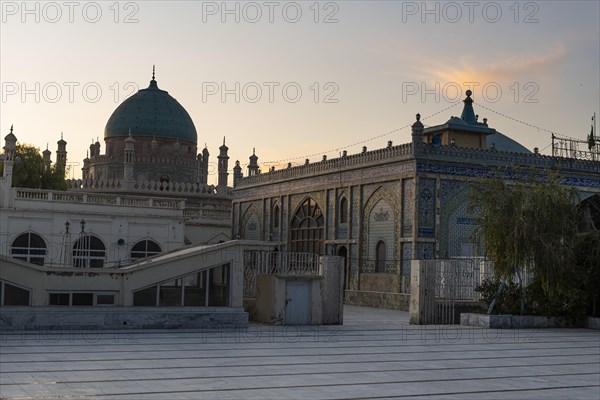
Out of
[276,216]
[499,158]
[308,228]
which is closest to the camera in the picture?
[499,158]

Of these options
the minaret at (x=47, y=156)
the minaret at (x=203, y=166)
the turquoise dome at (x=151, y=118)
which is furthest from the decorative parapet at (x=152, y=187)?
the turquoise dome at (x=151, y=118)

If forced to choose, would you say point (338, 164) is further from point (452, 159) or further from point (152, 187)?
point (152, 187)

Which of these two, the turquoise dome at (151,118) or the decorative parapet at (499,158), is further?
the turquoise dome at (151,118)

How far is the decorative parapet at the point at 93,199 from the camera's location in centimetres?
3897

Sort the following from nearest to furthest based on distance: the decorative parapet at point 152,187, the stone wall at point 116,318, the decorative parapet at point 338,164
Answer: the stone wall at point 116,318, the decorative parapet at point 338,164, the decorative parapet at point 152,187

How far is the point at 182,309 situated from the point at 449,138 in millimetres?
18642

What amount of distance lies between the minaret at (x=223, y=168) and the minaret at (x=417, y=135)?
3031 cm

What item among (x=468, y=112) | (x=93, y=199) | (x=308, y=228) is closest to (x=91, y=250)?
(x=93, y=199)

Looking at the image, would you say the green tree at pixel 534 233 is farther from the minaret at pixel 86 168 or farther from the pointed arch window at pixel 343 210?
the minaret at pixel 86 168

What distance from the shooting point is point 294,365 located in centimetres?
1352

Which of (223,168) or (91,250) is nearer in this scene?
(91,250)


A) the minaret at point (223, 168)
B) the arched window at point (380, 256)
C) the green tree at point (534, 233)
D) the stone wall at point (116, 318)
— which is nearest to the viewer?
the stone wall at point (116, 318)

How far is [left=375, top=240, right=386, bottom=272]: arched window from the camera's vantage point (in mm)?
32188

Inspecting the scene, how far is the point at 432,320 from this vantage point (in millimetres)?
22969
